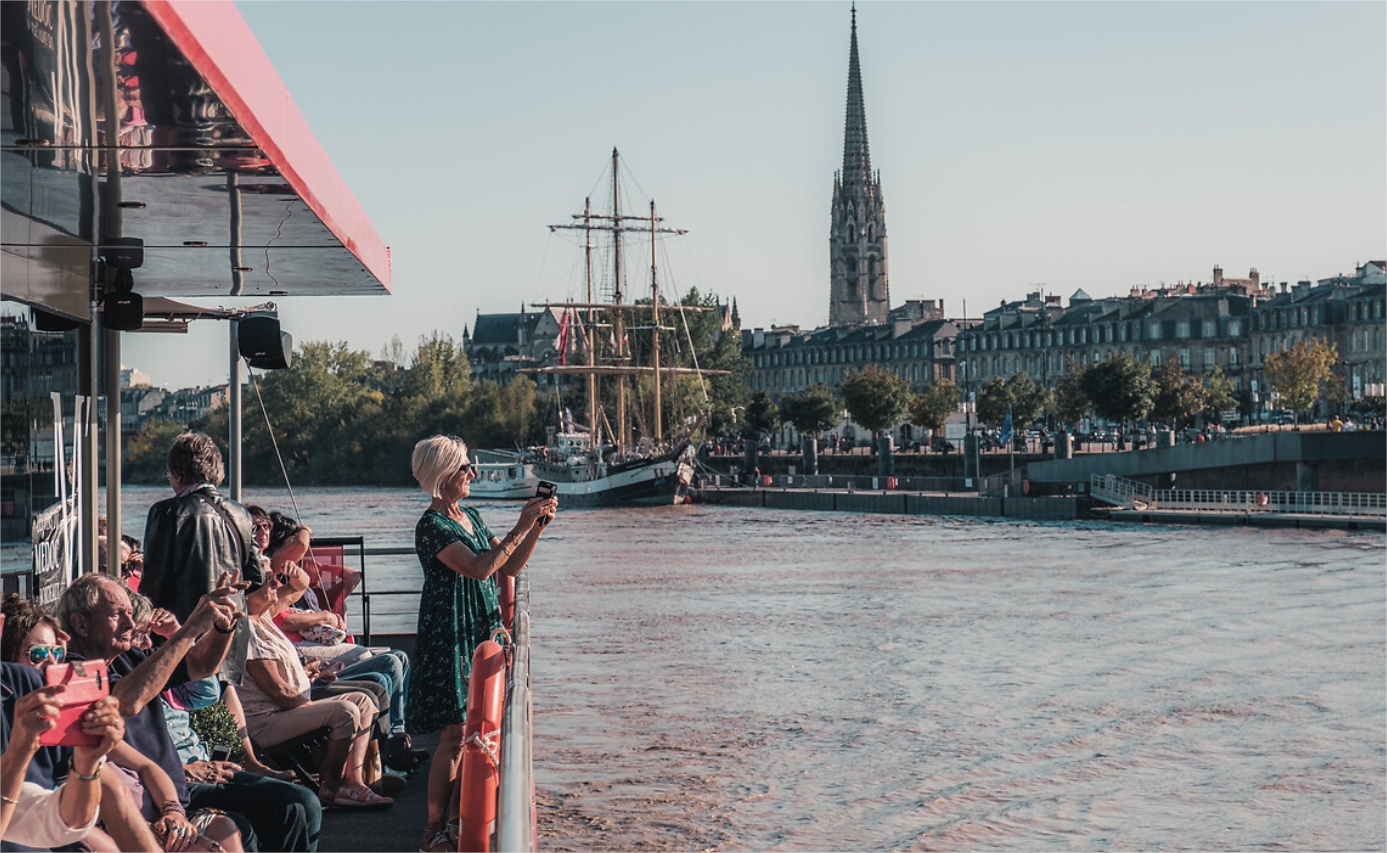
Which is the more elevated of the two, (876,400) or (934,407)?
(876,400)

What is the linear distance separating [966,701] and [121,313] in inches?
624

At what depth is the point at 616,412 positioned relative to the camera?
95.2 metres

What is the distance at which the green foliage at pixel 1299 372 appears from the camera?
298 feet

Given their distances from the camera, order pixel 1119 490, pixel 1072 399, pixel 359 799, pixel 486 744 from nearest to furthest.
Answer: pixel 486 744 < pixel 359 799 < pixel 1119 490 < pixel 1072 399

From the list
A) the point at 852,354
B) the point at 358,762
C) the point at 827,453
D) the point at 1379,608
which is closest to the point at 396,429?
the point at 827,453

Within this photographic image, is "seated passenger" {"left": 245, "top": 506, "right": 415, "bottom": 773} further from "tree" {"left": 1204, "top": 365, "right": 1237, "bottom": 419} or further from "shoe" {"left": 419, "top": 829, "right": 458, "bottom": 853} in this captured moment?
"tree" {"left": 1204, "top": 365, "right": 1237, "bottom": 419}

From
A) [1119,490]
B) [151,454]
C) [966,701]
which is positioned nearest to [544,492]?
[966,701]

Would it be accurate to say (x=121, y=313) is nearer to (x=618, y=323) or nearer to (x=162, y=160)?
(x=162, y=160)

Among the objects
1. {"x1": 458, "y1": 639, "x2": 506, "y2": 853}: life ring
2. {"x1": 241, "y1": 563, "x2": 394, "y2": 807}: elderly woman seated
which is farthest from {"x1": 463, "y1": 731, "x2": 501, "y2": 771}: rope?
{"x1": 241, "y1": 563, "x2": 394, "y2": 807}: elderly woman seated

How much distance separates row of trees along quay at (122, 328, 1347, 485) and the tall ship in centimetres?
142

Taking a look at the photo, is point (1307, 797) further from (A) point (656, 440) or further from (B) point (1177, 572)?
(A) point (656, 440)

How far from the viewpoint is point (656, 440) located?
8931 cm

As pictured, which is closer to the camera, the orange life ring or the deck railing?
the deck railing

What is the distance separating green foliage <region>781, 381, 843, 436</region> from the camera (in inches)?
3787
